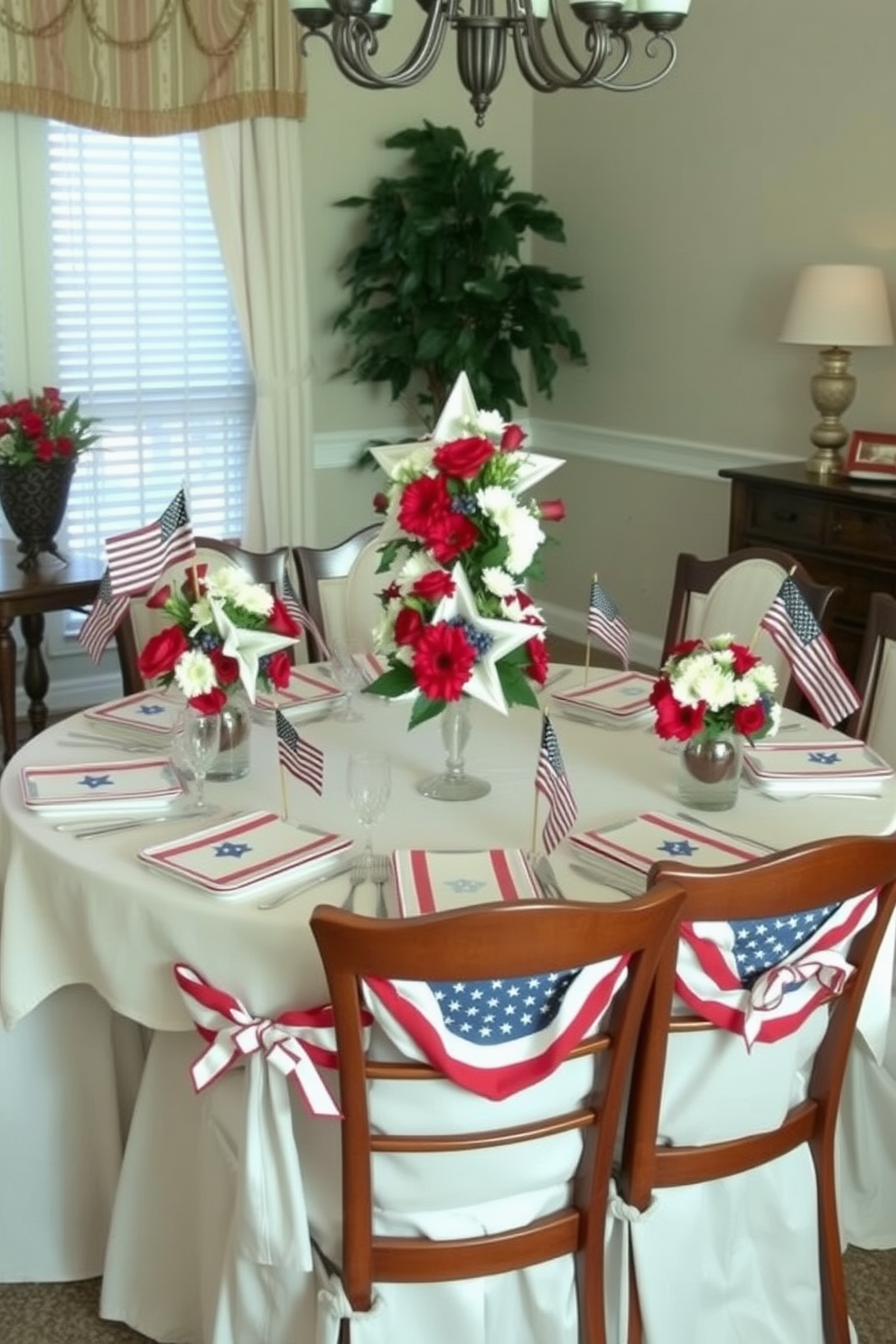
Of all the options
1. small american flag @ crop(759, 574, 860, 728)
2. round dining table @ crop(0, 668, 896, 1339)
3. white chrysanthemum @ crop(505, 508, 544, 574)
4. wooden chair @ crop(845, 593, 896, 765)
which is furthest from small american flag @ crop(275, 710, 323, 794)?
wooden chair @ crop(845, 593, 896, 765)

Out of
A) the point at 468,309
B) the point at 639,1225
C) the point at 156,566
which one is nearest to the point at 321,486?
the point at 468,309

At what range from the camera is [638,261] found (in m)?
5.59

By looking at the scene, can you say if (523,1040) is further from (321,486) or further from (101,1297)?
(321,486)

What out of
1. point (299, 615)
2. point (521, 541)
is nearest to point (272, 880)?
A: point (521, 541)

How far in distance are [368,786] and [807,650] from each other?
3.09ft

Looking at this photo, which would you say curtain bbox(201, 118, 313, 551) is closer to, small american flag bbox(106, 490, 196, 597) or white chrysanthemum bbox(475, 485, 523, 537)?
small american flag bbox(106, 490, 196, 597)

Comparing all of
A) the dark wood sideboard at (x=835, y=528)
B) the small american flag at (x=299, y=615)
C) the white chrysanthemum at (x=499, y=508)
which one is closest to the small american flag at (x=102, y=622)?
the small american flag at (x=299, y=615)

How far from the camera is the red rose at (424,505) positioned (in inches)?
83.3

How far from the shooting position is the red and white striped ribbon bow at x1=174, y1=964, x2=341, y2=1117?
1716mm

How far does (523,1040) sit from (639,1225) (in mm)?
414

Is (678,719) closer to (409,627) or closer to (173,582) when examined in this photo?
(409,627)

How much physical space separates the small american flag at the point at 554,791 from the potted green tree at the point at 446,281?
11.9 feet

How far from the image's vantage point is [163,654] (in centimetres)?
224

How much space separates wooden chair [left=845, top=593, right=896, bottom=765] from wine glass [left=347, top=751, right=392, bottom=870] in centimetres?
114
